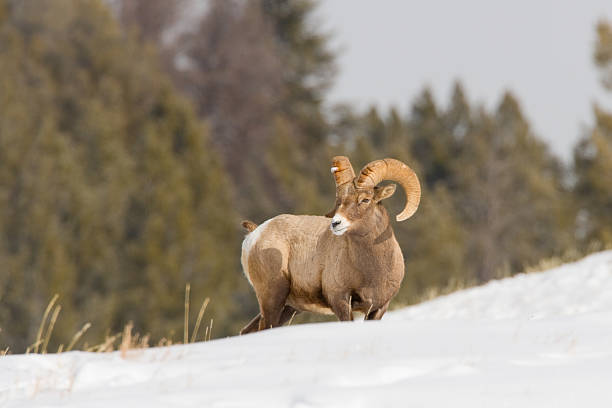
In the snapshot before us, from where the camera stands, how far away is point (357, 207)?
6.44 metres

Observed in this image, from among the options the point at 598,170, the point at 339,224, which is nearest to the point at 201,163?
the point at 598,170

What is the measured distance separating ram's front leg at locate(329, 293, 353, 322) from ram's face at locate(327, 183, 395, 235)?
1.51 ft

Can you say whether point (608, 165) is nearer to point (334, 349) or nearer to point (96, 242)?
point (96, 242)

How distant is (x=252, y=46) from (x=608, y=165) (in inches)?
826

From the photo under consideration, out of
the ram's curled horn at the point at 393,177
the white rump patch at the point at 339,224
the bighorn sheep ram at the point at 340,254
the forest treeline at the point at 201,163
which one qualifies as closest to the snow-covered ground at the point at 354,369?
the white rump patch at the point at 339,224

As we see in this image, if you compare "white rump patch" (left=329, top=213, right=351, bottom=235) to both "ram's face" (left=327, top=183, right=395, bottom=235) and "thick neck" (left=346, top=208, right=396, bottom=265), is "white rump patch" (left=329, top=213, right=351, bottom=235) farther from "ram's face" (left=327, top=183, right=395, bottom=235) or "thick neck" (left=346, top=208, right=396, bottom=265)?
"thick neck" (left=346, top=208, right=396, bottom=265)

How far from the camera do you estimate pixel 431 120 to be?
54.7m

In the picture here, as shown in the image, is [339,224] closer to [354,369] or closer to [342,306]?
[342,306]

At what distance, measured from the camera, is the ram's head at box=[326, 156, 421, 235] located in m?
6.41

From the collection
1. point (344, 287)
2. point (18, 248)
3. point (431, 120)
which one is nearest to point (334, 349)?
point (344, 287)

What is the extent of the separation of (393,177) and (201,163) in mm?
30794

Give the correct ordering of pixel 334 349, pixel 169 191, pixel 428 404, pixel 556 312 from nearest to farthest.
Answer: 1. pixel 428 404
2. pixel 334 349
3. pixel 556 312
4. pixel 169 191

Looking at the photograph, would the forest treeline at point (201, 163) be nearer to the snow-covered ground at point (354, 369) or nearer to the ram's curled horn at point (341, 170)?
the ram's curled horn at point (341, 170)

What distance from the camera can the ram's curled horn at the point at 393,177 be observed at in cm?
655
